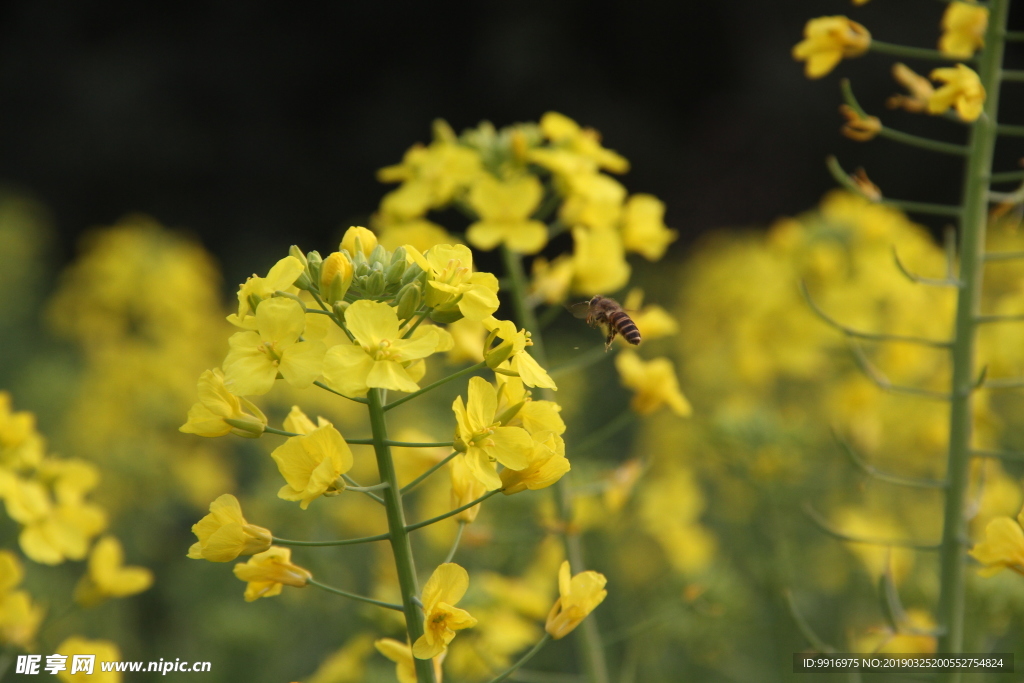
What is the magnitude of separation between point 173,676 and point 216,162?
7.68m

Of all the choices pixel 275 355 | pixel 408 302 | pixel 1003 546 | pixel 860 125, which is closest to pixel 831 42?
pixel 860 125

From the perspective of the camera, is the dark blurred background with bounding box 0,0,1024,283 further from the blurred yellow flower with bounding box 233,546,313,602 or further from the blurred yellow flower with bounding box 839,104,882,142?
the blurred yellow flower with bounding box 233,546,313,602

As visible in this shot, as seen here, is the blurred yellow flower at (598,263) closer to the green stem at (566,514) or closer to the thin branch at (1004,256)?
the green stem at (566,514)

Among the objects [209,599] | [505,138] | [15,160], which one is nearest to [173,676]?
[209,599]

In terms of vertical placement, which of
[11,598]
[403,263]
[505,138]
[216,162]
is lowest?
[11,598]

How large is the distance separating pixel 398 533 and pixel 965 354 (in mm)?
1518

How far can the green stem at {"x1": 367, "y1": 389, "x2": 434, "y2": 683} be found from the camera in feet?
4.98

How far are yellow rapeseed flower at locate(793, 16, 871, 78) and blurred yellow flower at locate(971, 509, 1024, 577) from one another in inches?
48.0

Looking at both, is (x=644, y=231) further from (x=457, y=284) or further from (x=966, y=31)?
(x=457, y=284)

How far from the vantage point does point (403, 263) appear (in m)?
1.67

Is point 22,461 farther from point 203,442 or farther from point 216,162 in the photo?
point 216,162

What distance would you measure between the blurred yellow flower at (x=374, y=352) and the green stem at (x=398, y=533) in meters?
0.09

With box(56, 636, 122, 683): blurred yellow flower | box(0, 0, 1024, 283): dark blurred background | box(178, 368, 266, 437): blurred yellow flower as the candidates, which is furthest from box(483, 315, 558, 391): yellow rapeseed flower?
box(0, 0, 1024, 283): dark blurred background

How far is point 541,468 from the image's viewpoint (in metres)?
1.51
